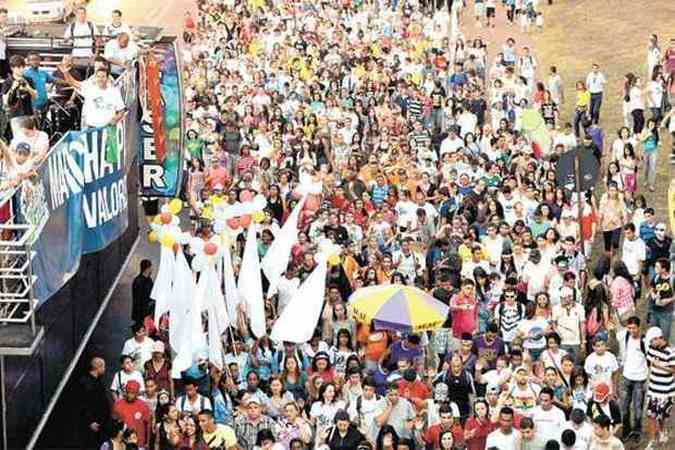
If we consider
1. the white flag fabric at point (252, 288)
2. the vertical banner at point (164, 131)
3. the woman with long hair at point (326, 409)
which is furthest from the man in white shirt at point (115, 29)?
the woman with long hair at point (326, 409)

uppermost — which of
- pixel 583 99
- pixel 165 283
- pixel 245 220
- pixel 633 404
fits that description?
pixel 245 220

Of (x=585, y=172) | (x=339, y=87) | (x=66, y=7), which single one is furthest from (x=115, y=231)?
(x=66, y=7)

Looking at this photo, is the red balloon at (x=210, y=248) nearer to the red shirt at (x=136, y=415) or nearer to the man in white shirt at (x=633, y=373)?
the red shirt at (x=136, y=415)

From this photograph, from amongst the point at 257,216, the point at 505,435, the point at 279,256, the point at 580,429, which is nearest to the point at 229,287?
the point at 257,216

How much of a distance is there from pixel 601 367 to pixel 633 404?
1336mm

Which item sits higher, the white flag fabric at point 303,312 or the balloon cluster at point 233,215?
the balloon cluster at point 233,215

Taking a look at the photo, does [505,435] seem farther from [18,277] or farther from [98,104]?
[98,104]

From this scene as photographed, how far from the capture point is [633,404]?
17219mm

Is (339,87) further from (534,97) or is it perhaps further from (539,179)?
(539,179)

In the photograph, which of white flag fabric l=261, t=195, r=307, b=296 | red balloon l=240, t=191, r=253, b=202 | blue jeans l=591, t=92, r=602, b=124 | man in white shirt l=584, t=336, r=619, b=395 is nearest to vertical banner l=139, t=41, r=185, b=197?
red balloon l=240, t=191, r=253, b=202

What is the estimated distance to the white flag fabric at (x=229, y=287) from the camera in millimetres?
17062

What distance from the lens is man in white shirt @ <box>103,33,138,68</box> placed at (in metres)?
18.9

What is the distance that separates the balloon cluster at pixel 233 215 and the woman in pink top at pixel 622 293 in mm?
4492

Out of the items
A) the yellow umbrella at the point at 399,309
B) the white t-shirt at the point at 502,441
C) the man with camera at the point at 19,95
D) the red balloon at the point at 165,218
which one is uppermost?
the man with camera at the point at 19,95
